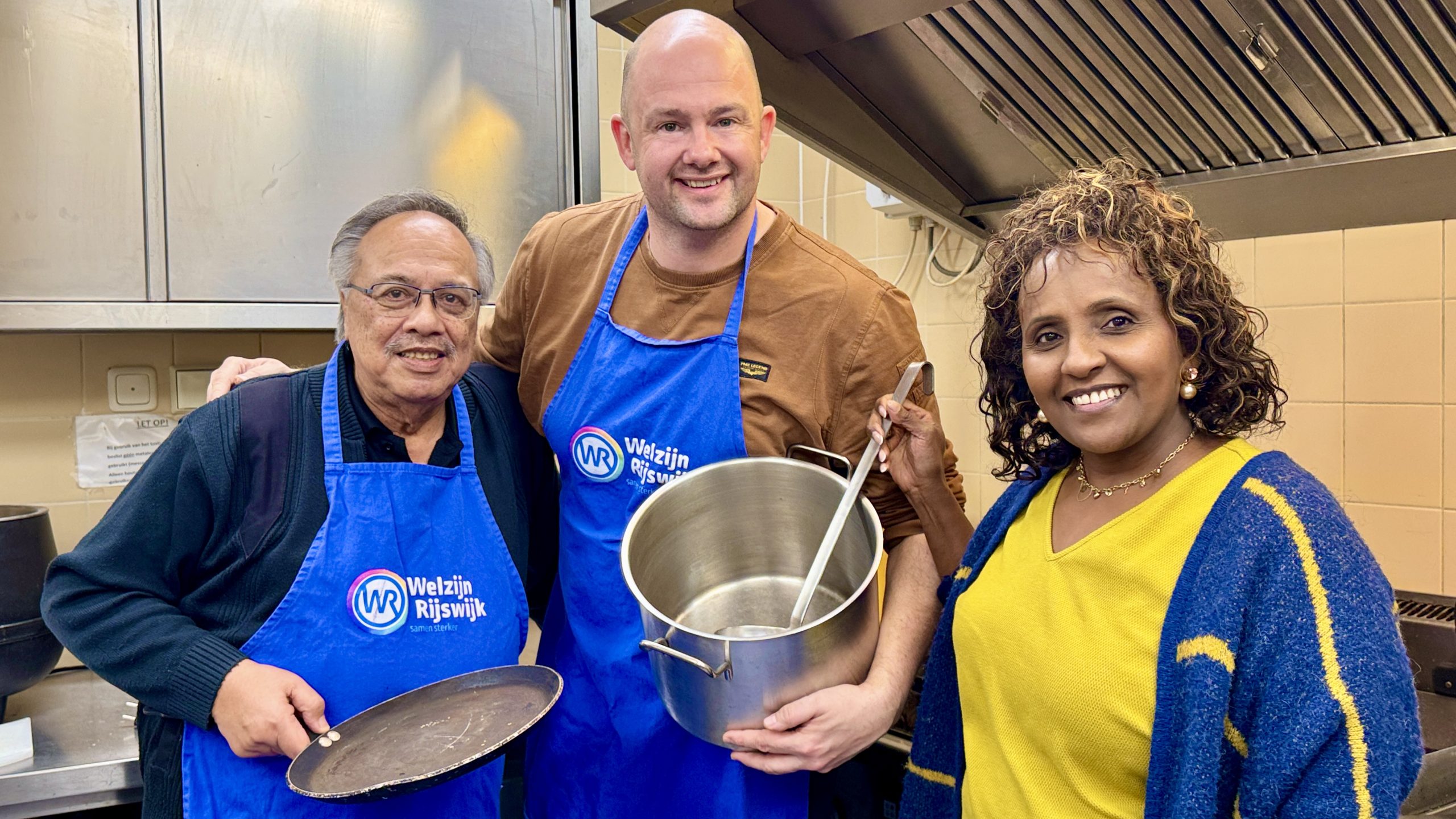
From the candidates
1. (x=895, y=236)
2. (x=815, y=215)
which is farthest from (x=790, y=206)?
(x=895, y=236)

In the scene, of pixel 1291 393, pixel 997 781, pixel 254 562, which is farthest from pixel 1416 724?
pixel 1291 393

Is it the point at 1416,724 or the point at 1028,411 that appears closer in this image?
the point at 1416,724

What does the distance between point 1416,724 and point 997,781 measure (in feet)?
1.09

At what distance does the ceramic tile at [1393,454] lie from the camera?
155 centimetres

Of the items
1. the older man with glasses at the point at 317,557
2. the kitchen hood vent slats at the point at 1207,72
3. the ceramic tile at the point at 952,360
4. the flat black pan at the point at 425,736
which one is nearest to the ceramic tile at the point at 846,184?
the ceramic tile at the point at 952,360

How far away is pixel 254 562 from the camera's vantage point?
1.03 m

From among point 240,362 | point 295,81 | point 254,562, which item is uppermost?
point 295,81

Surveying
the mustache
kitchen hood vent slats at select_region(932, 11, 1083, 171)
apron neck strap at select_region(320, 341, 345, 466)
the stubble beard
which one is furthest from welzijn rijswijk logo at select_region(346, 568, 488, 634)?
kitchen hood vent slats at select_region(932, 11, 1083, 171)

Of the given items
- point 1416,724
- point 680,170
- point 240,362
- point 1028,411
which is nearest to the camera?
point 1416,724

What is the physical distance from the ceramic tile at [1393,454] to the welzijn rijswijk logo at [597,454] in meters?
1.29

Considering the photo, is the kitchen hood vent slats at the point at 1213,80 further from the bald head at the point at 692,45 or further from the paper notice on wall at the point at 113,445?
the paper notice on wall at the point at 113,445

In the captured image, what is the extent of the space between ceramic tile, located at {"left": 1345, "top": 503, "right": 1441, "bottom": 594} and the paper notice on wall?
2.20 m

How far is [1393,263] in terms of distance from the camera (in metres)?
1.57

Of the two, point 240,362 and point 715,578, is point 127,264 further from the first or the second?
point 715,578
